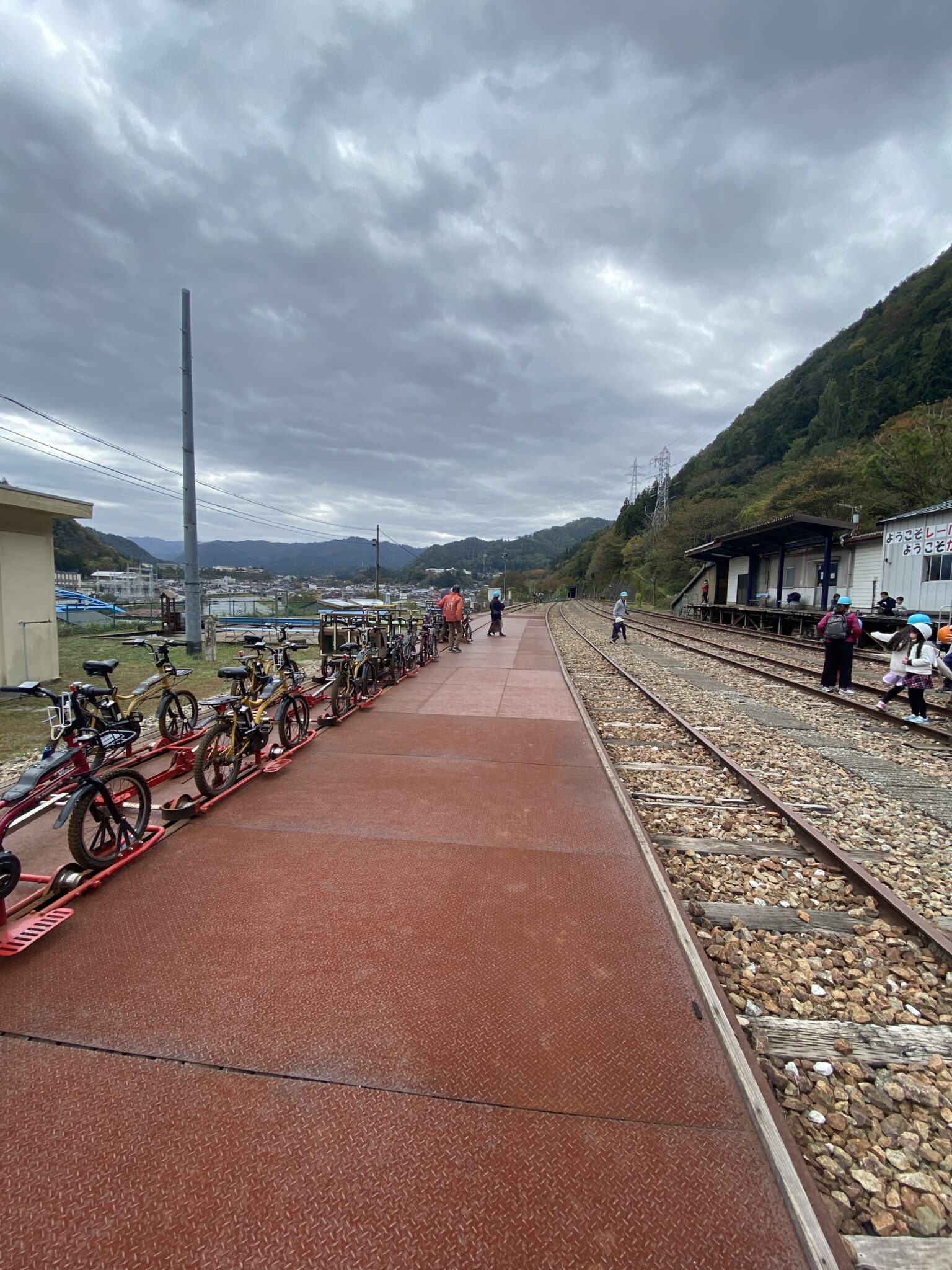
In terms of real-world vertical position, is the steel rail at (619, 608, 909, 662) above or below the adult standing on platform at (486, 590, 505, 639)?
below

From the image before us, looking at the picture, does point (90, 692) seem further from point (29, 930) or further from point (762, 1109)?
point (762, 1109)

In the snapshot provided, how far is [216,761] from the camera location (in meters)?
4.71

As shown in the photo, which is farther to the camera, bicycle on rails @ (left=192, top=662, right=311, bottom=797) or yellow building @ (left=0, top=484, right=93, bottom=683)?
yellow building @ (left=0, top=484, right=93, bottom=683)

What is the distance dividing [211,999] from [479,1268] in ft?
4.76

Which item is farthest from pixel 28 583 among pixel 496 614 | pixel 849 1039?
pixel 496 614

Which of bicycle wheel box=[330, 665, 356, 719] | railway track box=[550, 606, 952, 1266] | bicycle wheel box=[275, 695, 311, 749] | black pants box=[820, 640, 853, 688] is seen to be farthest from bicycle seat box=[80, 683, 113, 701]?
black pants box=[820, 640, 853, 688]

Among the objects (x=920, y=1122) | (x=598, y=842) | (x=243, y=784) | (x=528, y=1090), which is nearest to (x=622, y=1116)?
(x=528, y=1090)

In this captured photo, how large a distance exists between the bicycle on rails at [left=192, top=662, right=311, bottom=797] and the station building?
706 inches

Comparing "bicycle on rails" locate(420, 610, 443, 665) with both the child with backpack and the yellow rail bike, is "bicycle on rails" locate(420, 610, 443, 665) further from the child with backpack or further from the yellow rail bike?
the child with backpack

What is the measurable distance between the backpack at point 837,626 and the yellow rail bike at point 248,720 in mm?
8471

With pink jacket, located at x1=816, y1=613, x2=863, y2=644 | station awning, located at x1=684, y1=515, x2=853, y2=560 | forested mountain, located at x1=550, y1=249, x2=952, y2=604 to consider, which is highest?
forested mountain, located at x1=550, y1=249, x2=952, y2=604

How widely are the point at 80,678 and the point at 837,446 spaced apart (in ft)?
188

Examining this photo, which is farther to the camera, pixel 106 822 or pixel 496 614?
pixel 496 614

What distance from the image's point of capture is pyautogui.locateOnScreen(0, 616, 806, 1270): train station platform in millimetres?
1574
